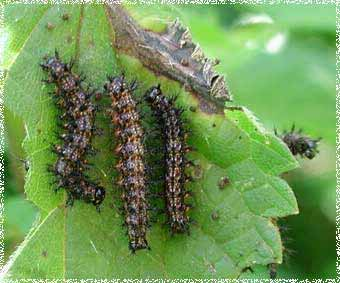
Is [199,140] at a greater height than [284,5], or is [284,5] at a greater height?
[284,5]

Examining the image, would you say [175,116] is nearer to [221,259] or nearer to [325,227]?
[221,259]

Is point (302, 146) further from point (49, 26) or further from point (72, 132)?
point (49, 26)

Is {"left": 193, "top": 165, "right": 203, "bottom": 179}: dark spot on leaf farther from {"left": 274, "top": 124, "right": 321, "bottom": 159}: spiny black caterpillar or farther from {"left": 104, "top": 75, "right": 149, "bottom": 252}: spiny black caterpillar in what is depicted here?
{"left": 274, "top": 124, "right": 321, "bottom": 159}: spiny black caterpillar

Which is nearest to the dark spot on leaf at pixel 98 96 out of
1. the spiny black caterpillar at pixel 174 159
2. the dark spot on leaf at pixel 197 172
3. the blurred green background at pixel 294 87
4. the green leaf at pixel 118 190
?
the green leaf at pixel 118 190

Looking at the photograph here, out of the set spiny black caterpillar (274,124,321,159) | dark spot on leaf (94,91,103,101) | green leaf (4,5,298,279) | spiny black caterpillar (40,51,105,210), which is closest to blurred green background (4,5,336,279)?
spiny black caterpillar (274,124,321,159)

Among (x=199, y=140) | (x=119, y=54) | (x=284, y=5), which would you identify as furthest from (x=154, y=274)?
(x=284, y=5)
